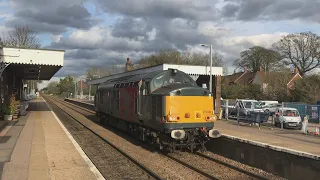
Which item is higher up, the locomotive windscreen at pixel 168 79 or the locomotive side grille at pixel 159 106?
the locomotive windscreen at pixel 168 79

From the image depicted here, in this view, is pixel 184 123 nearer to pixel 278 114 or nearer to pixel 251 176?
pixel 251 176

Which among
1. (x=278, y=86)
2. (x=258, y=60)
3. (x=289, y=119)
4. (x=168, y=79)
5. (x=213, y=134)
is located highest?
(x=258, y=60)

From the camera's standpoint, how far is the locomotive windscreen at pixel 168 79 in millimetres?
12895

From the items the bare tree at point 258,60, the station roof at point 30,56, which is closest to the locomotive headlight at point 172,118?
the station roof at point 30,56

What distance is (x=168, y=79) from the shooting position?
13.2 m

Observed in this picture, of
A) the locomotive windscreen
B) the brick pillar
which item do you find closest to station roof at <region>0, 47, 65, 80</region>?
the brick pillar

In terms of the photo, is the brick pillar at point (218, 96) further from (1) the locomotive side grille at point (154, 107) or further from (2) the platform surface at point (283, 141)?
(1) the locomotive side grille at point (154, 107)

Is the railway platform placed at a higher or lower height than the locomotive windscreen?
lower

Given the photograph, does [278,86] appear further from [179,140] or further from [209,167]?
[209,167]

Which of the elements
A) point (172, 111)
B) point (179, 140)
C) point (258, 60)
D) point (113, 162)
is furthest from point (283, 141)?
point (258, 60)

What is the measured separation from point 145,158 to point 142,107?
7.61 feet

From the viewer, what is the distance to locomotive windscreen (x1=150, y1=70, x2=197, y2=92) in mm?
12895

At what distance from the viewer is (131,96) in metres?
14.9

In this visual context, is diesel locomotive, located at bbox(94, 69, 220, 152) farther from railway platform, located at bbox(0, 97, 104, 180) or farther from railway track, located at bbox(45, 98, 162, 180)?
railway platform, located at bbox(0, 97, 104, 180)
